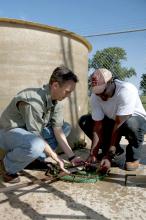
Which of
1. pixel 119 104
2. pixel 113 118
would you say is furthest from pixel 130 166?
pixel 119 104

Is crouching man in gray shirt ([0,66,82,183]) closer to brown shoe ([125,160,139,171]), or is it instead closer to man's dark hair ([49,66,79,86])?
man's dark hair ([49,66,79,86])

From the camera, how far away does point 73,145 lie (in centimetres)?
464

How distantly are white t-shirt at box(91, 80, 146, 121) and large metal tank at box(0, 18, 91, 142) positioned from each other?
801mm

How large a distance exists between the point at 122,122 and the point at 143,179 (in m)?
0.62

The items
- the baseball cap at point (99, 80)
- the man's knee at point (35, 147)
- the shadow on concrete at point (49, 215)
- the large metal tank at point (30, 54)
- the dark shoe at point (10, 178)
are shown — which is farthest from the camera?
the large metal tank at point (30, 54)

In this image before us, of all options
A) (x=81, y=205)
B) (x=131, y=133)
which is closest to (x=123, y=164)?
(x=131, y=133)

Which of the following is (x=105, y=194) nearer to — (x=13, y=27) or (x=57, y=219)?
(x=57, y=219)

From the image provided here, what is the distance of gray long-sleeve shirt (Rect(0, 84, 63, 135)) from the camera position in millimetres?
2910

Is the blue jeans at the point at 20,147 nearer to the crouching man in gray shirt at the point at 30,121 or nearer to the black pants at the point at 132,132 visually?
the crouching man in gray shirt at the point at 30,121

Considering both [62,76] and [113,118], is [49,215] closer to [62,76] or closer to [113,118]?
[62,76]

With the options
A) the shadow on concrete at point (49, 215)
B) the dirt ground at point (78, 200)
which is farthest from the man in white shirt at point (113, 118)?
the shadow on concrete at point (49, 215)

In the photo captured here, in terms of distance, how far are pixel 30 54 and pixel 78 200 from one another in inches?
76.6

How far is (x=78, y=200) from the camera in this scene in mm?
2740

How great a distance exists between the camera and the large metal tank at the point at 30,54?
3.78 m
